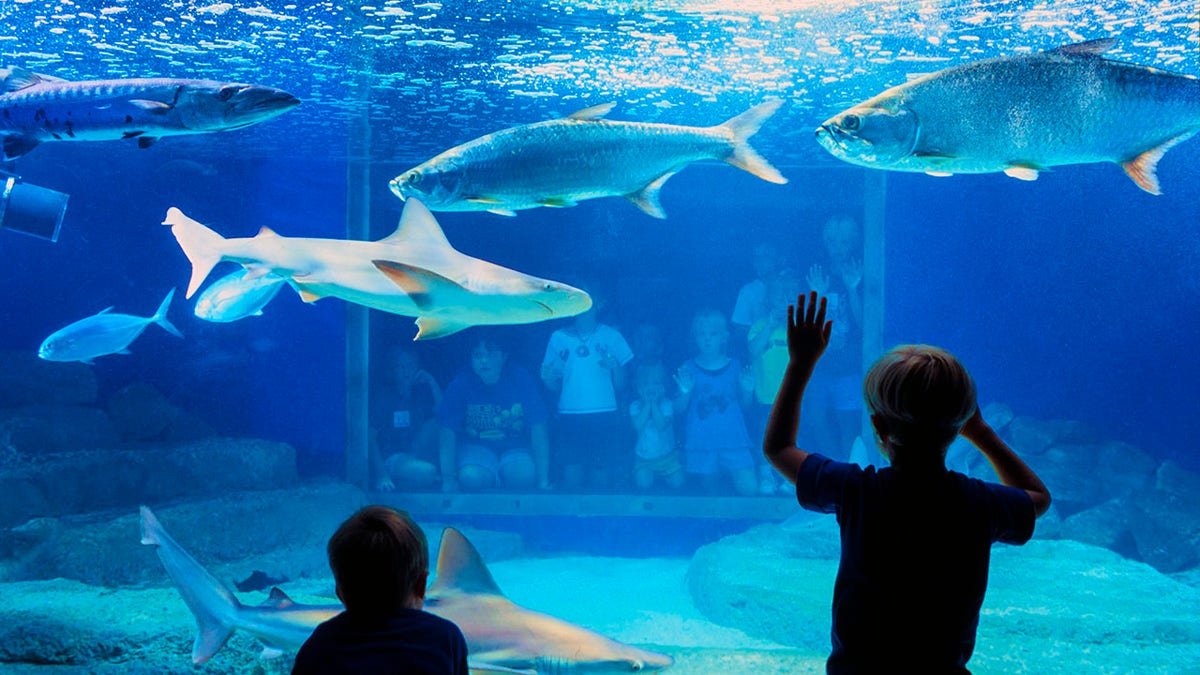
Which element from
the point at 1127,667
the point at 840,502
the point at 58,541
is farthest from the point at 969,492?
the point at 58,541

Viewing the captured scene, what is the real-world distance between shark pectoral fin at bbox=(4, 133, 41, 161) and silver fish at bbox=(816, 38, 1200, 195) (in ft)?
15.3

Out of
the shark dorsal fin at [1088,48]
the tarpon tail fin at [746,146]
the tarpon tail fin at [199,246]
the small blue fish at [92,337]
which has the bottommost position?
the small blue fish at [92,337]

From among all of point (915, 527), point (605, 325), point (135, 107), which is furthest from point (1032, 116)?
point (605, 325)

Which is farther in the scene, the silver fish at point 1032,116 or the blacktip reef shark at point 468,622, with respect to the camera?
the silver fish at point 1032,116

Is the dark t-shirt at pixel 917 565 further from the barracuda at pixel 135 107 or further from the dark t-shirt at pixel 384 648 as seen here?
the barracuda at pixel 135 107

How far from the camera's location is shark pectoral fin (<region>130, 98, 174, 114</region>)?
4062 millimetres

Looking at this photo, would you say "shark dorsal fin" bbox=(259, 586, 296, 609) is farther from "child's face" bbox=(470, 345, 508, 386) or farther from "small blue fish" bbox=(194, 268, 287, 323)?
"child's face" bbox=(470, 345, 508, 386)

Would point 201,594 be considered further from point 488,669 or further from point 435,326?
point 435,326

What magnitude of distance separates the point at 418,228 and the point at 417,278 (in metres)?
0.59

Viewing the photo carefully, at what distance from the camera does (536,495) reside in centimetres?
1345

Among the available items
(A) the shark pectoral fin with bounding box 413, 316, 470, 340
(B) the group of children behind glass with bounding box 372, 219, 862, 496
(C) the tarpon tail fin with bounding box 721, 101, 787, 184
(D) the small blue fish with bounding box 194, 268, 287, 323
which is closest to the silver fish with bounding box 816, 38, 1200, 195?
(C) the tarpon tail fin with bounding box 721, 101, 787, 184

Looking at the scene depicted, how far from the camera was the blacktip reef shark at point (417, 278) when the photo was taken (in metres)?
4.05

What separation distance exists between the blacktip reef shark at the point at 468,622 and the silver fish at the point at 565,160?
2.06 meters

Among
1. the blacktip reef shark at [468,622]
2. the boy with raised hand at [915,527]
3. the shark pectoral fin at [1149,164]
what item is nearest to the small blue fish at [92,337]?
the blacktip reef shark at [468,622]
